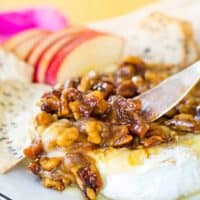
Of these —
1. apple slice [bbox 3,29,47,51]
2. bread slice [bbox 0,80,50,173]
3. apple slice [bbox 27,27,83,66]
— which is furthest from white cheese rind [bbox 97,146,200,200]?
apple slice [bbox 3,29,47,51]

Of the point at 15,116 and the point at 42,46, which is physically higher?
the point at 42,46

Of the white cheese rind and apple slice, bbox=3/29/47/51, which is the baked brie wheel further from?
apple slice, bbox=3/29/47/51

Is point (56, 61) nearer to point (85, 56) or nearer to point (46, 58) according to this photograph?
point (46, 58)

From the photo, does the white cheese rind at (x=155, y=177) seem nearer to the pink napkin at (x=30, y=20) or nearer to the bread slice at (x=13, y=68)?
the bread slice at (x=13, y=68)

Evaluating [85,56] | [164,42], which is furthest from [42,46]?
[164,42]

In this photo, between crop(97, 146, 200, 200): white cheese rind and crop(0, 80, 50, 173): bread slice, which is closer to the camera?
crop(97, 146, 200, 200): white cheese rind

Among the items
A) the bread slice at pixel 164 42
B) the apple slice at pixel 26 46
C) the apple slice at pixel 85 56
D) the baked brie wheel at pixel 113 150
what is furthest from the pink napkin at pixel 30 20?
the baked brie wheel at pixel 113 150
